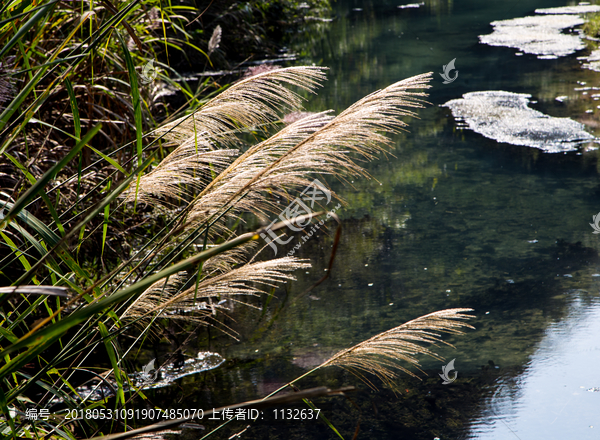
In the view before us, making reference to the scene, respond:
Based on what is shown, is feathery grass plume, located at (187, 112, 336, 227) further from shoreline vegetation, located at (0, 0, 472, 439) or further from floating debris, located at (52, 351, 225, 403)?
floating debris, located at (52, 351, 225, 403)

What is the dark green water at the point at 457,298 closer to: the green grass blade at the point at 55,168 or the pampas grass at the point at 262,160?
the pampas grass at the point at 262,160

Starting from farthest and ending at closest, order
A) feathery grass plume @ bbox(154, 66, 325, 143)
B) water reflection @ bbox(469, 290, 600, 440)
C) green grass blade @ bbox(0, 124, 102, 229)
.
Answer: water reflection @ bbox(469, 290, 600, 440) < feathery grass plume @ bbox(154, 66, 325, 143) < green grass blade @ bbox(0, 124, 102, 229)

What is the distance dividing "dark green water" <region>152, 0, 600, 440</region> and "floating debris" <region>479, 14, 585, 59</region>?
1.74 metres

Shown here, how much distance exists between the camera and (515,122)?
3.61 metres

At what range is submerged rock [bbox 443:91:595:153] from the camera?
10.8ft

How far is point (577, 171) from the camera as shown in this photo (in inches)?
114

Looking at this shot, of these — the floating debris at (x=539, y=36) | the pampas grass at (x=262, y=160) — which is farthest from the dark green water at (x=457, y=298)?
the floating debris at (x=539, y=36)

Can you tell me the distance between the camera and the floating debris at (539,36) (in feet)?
17.3

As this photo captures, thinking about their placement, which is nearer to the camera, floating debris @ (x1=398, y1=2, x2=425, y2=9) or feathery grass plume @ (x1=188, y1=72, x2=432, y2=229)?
feathery grass plume @ (x1=188, y1=72, x2=432, y2=229)

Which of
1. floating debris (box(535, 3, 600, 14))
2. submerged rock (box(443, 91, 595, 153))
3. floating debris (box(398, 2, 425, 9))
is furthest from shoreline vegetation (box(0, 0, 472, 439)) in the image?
floating debris (box(398, 2, 425, 9))

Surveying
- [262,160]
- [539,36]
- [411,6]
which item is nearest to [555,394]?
[262,160]

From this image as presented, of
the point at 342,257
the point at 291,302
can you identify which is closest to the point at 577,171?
the point at 342,257

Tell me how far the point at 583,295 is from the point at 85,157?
69.2 inches

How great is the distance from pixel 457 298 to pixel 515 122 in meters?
2.07
